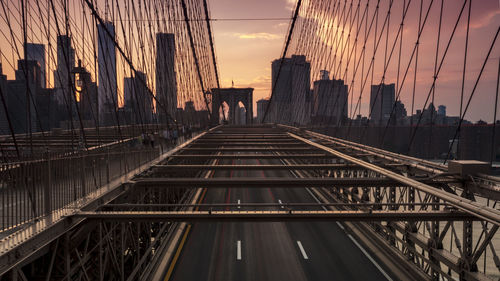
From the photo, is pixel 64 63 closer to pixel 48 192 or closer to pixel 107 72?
pixel 107 72

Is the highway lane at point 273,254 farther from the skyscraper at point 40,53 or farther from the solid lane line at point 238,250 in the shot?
the skyscraper at point 40,53

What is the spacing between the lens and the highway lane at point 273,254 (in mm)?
16500

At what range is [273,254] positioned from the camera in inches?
746

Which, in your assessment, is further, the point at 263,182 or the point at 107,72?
the point at 107,72

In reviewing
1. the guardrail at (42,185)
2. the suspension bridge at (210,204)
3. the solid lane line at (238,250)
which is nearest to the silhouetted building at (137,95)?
the suspension bridge at (210,204)

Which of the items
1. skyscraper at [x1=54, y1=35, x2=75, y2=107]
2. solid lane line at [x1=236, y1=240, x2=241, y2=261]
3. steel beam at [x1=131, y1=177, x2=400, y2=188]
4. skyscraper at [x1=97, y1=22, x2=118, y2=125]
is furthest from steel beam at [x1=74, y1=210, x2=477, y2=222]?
solid lane line at [x1=236, y1=240, x2=241, y2=261]

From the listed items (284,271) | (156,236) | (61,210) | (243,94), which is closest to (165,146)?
(156,236)

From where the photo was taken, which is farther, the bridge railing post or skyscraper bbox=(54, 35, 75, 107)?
skyscraper bbox=(54, 35, 75, 107)

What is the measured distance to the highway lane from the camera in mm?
16500

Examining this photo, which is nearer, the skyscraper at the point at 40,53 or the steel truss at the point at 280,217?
the steel truss at the point at 280,217

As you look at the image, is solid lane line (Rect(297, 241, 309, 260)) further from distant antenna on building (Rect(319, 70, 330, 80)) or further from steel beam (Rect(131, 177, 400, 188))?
distant antenna on building (Rect(319, 70, 330, 80))

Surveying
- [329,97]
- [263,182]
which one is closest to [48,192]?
[263,182]

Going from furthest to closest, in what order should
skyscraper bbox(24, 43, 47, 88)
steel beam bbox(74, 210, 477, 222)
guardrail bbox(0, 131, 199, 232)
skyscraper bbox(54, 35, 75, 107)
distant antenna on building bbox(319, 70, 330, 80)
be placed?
distant antenna on building bbox(319, 70, 330, 80), skyscraper bbox(24, 43, 47, 88), skyscraper bbox(54, 35, 75, 107), steel beam bbox(74, 210, 477, 222), guardrail bbox(0, 131, 199, 232)

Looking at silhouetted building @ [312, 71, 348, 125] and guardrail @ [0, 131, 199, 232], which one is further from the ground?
silhouetted building @ [312, 71, 348, 125]
